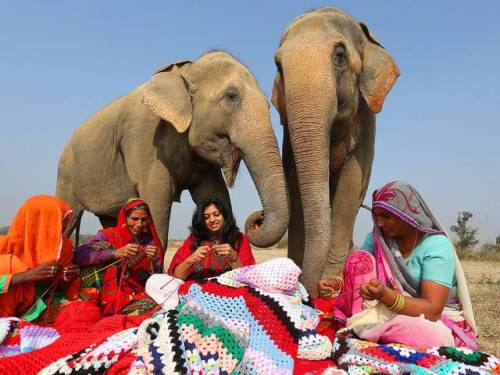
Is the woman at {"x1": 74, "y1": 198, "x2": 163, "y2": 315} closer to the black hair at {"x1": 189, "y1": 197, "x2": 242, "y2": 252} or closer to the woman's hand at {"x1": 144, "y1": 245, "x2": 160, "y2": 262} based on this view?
the woman's hand at {"x1": 144, "y1": 245, "x2": 160, "y2": 262}

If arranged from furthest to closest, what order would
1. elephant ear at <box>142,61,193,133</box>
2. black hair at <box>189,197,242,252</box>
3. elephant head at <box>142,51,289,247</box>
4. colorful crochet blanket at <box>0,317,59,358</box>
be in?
1. elephant ear at <box>142,61,193,133</box>
2. elephant head at <box>142,51,289,247</box>
3. black hair at <box>189,197,242,252</box>
4. colorful crochet blanket at <box>0,317,59,358</box>

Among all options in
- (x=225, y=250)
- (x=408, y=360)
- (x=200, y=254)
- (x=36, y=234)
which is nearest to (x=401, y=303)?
(x=408, y=360)

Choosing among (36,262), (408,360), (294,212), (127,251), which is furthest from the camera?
(294,212)

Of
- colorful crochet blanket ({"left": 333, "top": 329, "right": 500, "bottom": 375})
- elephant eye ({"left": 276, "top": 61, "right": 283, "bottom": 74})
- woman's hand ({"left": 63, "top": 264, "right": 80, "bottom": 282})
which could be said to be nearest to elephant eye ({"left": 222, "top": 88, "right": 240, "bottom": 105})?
elephant eye ({"left": 276, "top": 61, "right": 283, "bottom": 74})

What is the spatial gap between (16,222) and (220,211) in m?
1.49

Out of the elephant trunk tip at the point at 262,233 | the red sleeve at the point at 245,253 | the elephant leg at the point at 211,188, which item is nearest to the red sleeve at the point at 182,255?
the red sleeve at the point at 245,253

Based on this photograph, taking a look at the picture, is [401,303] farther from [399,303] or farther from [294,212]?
[294,212]

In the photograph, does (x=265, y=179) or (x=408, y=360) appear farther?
(x=265, y=179)

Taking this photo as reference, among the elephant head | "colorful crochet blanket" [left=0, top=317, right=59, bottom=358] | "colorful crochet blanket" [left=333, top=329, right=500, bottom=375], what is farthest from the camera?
the elephant head

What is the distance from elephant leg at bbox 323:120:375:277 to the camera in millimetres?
5719

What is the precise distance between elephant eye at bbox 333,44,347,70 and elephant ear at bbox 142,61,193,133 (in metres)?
1.59

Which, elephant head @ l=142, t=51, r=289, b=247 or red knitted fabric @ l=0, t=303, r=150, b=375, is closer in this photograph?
red knitted fabric @ l=0, t=303, r=150, b=375

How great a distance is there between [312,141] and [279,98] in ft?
2.68

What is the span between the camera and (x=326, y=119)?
4727mm
